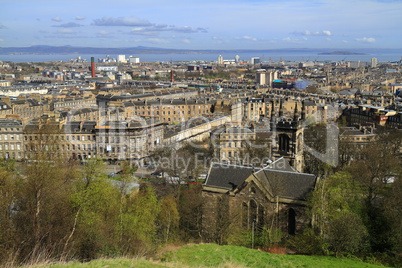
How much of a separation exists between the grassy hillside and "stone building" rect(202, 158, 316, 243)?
4.53 m

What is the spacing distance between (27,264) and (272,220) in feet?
55.9

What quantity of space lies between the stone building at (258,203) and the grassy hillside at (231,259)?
453 centimetres

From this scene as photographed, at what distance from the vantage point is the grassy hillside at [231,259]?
68.0 feet

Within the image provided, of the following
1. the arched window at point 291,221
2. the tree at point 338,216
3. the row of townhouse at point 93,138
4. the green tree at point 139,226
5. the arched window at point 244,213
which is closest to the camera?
the green tree at point 139,226

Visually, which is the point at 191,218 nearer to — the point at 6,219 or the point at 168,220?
the point at 168,220

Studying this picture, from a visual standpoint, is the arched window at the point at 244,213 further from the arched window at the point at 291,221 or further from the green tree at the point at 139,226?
the green tree at the point at 139,226

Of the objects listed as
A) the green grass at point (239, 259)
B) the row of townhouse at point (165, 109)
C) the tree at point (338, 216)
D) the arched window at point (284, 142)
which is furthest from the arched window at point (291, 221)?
the row of townhouse at point (165, 109)

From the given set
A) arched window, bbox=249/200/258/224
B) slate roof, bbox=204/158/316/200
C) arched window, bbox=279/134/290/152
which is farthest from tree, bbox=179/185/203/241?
arched window, bbox=279/134/290/152

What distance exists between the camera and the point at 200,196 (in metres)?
33.9

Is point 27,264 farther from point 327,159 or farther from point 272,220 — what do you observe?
point 327,159

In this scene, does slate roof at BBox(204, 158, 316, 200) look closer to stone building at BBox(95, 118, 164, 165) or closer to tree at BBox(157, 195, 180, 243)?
tree at BBox(157, 195, 180, 243)

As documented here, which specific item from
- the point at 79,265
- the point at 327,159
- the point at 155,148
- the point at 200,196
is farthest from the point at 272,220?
the point at 155,148

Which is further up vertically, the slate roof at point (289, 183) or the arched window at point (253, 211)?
the slate roof at point (289, 183)

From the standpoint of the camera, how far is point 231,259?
851 inches
